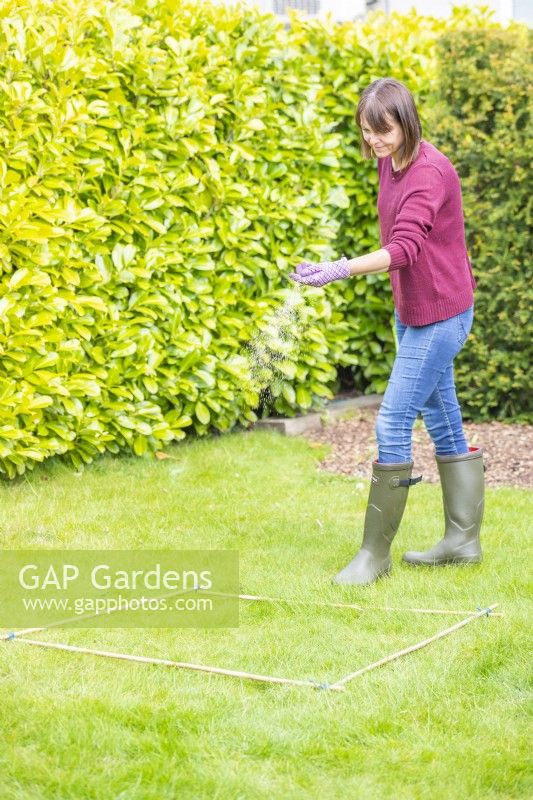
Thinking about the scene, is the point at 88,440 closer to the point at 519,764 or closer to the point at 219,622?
the point at 219,622

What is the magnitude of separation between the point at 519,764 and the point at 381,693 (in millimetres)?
489

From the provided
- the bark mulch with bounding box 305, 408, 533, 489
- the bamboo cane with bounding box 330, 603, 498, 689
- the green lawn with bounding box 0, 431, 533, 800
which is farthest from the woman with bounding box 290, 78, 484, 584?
the bark mulch with bounding box 305, 408, 533, 489

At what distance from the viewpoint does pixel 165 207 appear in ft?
18.5

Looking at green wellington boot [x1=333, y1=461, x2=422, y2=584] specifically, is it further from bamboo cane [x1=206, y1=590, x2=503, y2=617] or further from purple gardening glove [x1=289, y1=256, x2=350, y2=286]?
purple gardening glove [x1=289, y1=256, x2=350, y2=286]

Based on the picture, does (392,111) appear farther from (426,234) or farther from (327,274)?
(327,274)

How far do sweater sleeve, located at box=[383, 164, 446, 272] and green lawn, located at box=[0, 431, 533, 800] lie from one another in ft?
3.72

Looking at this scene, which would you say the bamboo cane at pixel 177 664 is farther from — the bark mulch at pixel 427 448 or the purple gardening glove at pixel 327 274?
the bark mulch at pixel 427 448

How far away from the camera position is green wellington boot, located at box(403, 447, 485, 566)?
13.5ft

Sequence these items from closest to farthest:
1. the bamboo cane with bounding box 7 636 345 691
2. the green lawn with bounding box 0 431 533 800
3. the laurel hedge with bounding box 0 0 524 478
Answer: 1. the green lawn with bounding box 0 431 533 800
2. the bamboo cane with bounding box 7 636 345 691
3. the laurel hedge with bounding box 0 0 524 478

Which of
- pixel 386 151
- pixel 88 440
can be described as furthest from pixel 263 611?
pixel 88 440

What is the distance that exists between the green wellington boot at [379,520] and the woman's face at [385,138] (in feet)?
3.50

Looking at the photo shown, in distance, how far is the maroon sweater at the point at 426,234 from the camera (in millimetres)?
3643

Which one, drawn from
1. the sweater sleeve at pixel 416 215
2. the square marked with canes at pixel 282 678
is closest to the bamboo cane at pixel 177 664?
the square marked with canes at pixel 282 678

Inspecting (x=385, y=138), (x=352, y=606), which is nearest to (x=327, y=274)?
(x=385, y=138)
